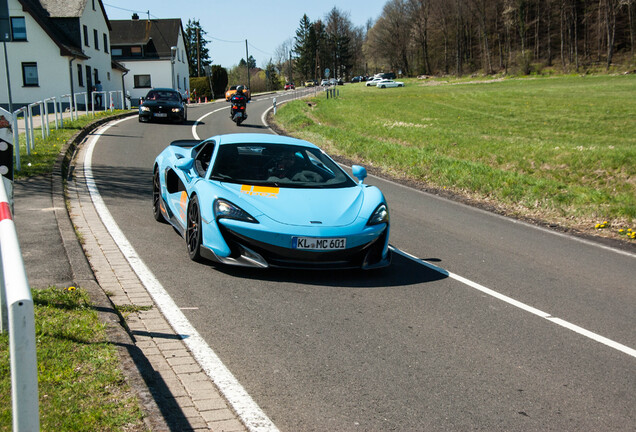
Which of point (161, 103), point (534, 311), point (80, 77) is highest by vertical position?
point (80, 77)

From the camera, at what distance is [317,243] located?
20.9 feet

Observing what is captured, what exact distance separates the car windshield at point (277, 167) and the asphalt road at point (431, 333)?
3.64ft

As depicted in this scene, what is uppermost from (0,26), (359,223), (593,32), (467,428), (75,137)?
(593,32)

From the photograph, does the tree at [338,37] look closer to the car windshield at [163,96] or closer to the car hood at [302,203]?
the car windshield at [163,96]

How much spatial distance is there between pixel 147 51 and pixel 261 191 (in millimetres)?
69810

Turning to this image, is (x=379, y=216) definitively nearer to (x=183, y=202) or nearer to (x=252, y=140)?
(x=252, y=140)

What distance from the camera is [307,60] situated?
148 meters

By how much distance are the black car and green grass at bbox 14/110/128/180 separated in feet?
15.1

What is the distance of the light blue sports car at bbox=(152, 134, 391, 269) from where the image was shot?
21.0 ft

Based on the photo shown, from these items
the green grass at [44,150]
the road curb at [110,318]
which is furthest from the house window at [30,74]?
the road curb at [110,318]

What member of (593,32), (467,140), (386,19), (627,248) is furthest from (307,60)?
(627,248)

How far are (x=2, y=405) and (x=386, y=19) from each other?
124 m

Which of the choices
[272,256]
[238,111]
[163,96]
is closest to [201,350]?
[272,256]

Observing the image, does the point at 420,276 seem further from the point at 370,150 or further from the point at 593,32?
the point at 593,32
